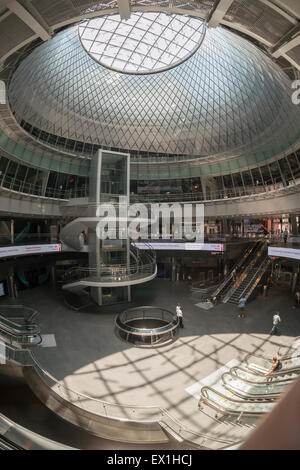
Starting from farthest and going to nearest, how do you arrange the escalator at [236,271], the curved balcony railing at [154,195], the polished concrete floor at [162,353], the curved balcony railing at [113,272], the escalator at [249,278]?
1. the curved balcony railing at [154,195]
2. the escalator at [236,271]
3. the escalator at [249,278]
4. the curved balcony railing at [113,272]
5. the polished concrete floor at [162,353]

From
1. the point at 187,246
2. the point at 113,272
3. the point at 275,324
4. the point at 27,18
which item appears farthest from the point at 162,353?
the point at 27,18

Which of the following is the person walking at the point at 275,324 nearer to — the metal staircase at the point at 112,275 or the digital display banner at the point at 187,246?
the metal staircase at the point at 112,275

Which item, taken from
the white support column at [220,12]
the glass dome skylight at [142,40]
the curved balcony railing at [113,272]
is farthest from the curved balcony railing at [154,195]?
the white support column at [220,12]

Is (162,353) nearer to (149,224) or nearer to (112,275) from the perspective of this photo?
(112,275)

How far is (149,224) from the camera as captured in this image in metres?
36.6

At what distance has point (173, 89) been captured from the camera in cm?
3303

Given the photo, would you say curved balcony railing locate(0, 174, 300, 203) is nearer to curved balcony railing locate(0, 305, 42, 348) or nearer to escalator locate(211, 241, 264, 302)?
escalator locate(211, 241, 264, 302)

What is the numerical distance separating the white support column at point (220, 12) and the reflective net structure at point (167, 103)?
1989 centimetres

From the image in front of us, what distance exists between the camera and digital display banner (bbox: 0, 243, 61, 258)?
62.1 ft

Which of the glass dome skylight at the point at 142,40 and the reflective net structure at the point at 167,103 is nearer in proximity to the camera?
the reflective net structure at the point at 167,103

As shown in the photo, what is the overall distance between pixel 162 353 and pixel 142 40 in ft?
113

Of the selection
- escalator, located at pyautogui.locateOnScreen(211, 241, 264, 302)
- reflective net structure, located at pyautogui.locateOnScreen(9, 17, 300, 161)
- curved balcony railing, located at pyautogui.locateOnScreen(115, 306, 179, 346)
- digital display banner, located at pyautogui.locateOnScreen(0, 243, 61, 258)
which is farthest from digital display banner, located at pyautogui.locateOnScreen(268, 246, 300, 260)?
digital display banner, located at pyautogui.locateOnScreen(0, 243, 61, 258)

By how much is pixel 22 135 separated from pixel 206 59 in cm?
2369

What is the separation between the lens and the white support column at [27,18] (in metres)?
5.45
